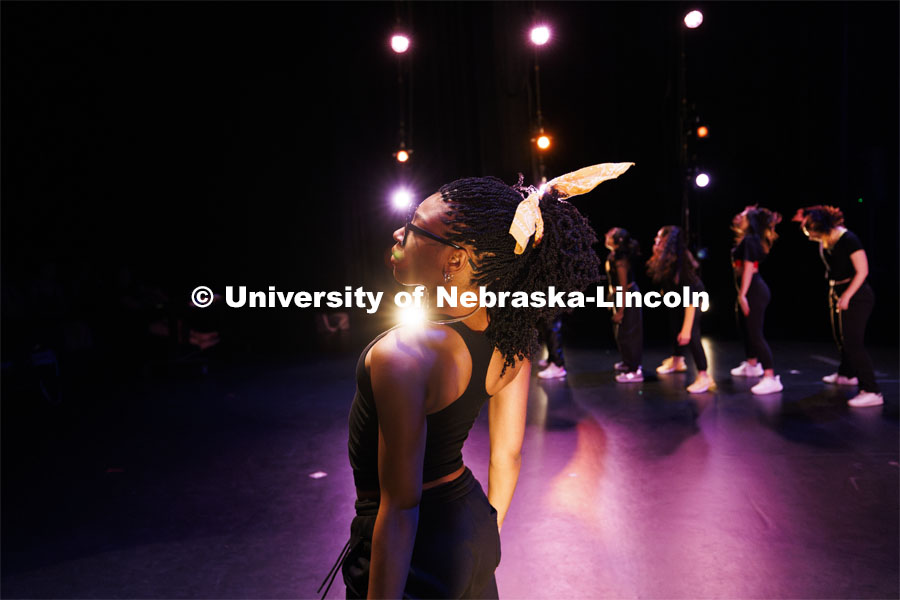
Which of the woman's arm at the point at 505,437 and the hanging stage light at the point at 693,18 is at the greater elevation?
the hanging stage light at the point at 693,18

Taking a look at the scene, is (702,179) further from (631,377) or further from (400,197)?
(400,197)


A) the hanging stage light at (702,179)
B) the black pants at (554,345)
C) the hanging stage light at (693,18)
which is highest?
the hanging stage light at (693,18)

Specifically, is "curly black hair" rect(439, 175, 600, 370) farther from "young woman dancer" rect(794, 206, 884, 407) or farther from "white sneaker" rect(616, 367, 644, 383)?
"white sneaker" rect(616, 367, 644, 383)

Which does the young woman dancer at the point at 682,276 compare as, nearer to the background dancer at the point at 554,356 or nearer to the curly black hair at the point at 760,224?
the curly black hair at the point at 760,224

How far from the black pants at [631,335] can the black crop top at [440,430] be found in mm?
5401

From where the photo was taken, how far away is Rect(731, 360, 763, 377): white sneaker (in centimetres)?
646

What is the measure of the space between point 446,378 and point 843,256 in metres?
5.12

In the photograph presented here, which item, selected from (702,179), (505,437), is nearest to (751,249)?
(702,179)

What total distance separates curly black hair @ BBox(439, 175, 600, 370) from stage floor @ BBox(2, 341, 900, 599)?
168cm

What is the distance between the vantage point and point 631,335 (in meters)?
6.32

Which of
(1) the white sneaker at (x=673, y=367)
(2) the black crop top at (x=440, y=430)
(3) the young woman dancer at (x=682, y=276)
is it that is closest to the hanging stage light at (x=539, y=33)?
(3) the young woman dancer at (x=682, y=276)

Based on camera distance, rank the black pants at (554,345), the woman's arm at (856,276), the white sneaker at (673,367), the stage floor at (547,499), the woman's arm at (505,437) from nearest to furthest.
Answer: the woman's arm at (505,437)
the stage floor at (547,499)
the woman's arm at (856,276)
the black pants at (554,345)
the white sneaker at (673,367)

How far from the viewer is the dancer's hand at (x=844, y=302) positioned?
5.06 meters

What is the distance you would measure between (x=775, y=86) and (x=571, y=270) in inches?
427
